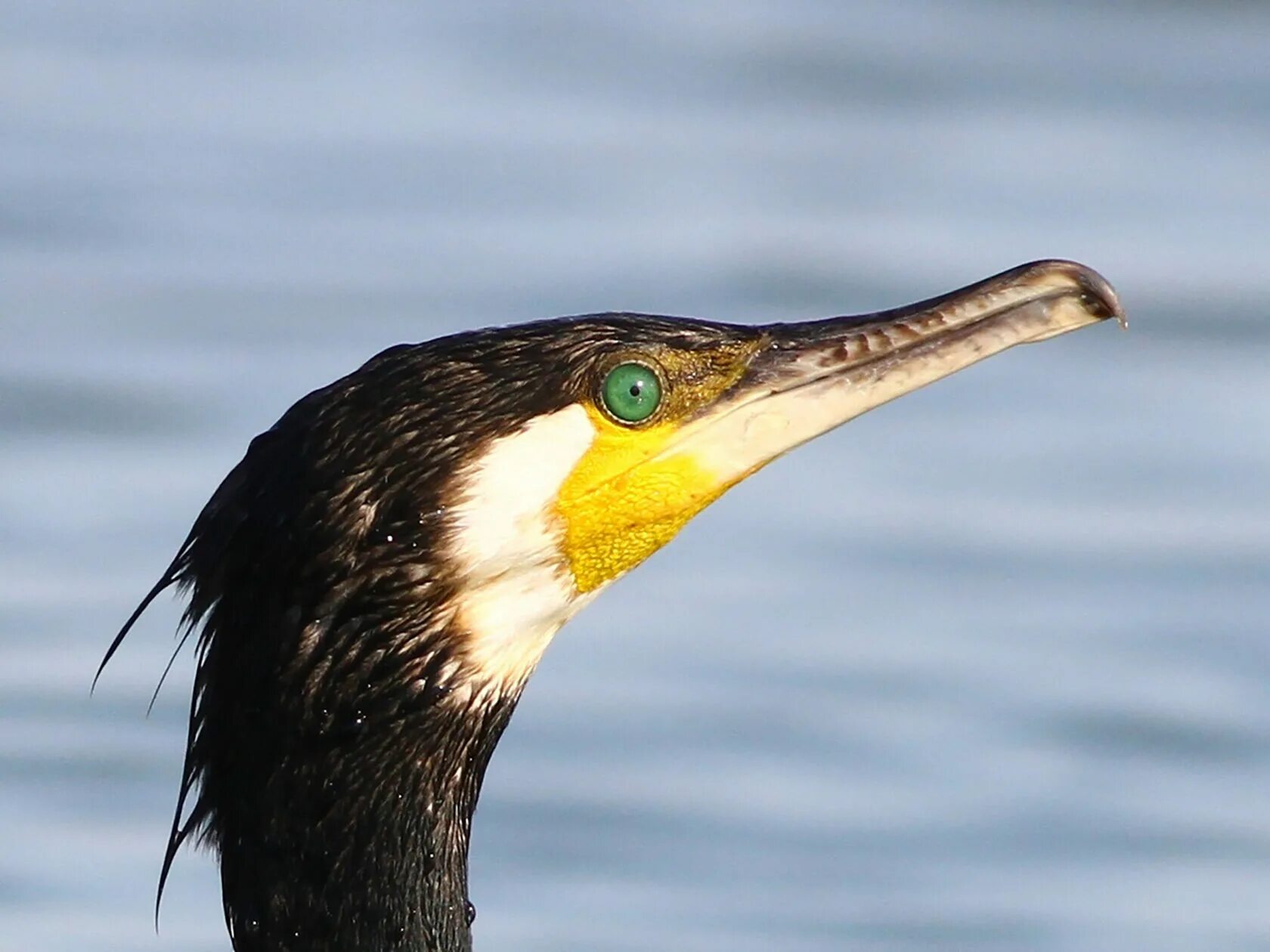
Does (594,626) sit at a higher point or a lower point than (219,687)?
higher

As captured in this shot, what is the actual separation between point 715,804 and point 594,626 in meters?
1.01

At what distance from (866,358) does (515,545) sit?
818 mm

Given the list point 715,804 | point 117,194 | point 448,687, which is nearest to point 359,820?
point 448,687

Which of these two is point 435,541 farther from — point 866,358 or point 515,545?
point 866,358

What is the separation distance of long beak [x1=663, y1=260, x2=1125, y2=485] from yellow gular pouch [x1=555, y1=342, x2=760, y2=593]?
0.08ft

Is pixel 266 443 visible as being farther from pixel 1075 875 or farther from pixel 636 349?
pixel 1075 875

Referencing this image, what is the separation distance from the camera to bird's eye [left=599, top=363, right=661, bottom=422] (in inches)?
283

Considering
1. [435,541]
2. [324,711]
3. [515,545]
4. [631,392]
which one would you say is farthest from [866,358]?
[324,711]

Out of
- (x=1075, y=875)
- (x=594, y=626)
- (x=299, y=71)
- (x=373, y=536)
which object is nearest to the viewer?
(x=373, y=536)

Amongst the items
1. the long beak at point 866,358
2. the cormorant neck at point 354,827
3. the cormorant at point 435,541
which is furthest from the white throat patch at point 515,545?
the long beak at point 866,358

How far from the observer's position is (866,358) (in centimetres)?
735

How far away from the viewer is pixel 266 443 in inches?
279

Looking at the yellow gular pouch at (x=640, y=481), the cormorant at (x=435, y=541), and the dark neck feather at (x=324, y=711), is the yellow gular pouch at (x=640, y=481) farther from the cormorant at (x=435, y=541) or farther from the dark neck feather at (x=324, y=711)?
the dark neck feather at (x=324, y=711)

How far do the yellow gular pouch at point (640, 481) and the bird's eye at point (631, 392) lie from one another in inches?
0.9
